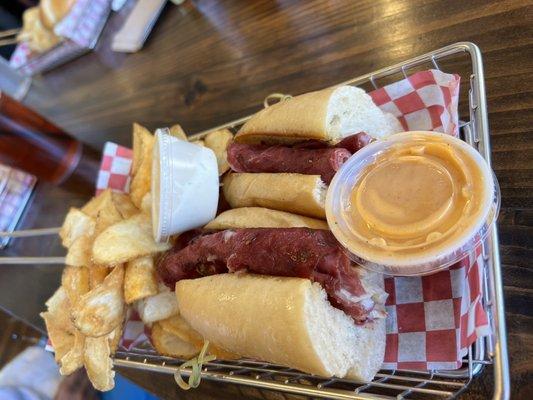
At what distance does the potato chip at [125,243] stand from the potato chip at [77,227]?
0.18 m

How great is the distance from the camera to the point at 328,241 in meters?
1.20

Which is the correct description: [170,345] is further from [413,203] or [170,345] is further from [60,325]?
[413,203]

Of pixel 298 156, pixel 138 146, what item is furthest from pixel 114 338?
pixel 298 156

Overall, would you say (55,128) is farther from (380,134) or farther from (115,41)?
(380,134)

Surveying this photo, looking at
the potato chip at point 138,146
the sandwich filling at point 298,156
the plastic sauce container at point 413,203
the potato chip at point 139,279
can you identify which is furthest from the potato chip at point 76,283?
the plastic sauce container at point 413,203

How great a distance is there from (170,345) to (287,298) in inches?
24.9

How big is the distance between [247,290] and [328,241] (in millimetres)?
256

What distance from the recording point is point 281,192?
140 centimetres

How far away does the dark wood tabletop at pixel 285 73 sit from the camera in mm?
1321

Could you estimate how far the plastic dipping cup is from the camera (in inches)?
58.1

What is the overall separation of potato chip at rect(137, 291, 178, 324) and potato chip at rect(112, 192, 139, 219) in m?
0.34

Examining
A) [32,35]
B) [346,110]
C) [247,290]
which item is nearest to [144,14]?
[32,35]

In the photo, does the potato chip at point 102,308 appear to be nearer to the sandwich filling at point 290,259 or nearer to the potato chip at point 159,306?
the potato chip at point 159,306

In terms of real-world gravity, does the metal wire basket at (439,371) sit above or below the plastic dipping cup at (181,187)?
below
